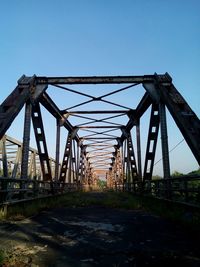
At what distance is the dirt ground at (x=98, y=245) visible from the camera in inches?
132

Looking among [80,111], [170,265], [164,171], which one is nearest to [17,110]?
[164,171]

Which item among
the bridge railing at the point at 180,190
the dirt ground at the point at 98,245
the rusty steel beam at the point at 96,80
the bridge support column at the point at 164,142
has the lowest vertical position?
the dirt ground at the point at 98,245

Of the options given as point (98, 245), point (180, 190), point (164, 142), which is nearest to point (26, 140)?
point (164, 142)

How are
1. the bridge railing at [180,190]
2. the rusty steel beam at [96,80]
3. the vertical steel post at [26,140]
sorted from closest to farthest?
the bridge railing at [180,190] < the vertical steel post at [26,140] < the rusty steel beam at [96,80]

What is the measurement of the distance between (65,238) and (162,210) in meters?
4.44

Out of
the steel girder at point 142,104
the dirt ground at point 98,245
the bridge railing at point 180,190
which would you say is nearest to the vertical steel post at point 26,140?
the steel girder at point 142,104

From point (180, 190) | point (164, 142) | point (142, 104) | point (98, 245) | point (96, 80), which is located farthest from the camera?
point (142, 104)

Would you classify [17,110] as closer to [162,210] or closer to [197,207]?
[162,210]

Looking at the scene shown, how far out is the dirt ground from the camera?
3354 millimetres

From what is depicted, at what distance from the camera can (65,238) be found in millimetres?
4645

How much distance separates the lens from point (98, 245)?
4137mm

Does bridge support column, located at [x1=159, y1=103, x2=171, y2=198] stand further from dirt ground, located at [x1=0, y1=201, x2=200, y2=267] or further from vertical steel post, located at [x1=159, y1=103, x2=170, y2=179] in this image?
dirt ground, located at [x1=0, y1=201, x2=200, y2=267]

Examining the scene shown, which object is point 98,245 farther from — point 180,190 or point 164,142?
point 164,142

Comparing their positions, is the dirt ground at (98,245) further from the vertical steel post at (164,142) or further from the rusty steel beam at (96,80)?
the rusty steel beam at (96,80)
